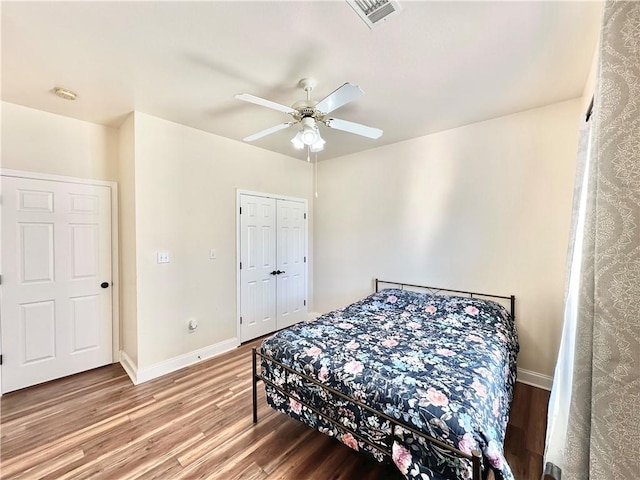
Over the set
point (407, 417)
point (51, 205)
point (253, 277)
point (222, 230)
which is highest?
point (51, 205)

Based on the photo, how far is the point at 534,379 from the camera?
270 cm

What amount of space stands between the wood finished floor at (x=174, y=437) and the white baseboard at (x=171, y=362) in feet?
0.29

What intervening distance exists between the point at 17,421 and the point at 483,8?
4415mm

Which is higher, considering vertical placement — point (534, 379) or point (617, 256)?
point (617, 256)

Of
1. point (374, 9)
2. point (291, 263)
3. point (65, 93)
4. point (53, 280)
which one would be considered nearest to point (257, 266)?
point (291, 263)

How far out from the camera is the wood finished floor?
1.75 metres

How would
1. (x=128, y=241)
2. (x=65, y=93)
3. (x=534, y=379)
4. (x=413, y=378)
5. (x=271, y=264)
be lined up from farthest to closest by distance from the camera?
(x=271, y=264) < (x=128, y=241) < (x=534, y=379) < (x=65, y=93) < (x=413, y=378)

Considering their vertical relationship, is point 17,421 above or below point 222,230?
below

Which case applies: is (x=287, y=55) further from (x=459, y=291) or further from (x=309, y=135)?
(x=459, y=291)

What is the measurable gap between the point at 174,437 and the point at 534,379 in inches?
130

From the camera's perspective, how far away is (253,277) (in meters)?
3.84

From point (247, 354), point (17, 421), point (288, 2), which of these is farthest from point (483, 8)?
point (17, 421)

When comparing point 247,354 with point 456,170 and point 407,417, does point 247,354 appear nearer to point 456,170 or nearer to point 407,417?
point 407,417

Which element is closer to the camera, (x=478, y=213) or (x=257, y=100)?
(x=257, y=100)
